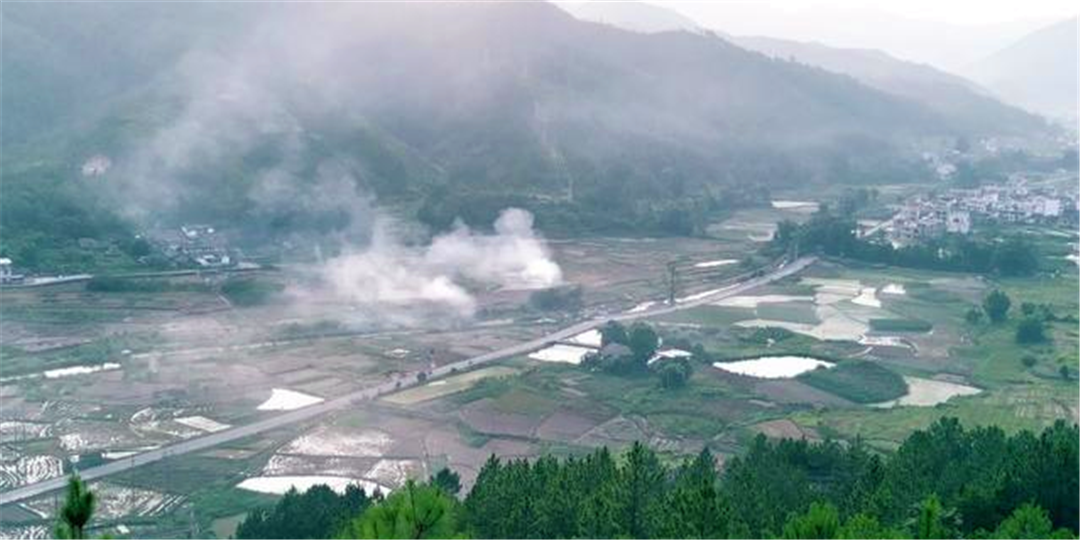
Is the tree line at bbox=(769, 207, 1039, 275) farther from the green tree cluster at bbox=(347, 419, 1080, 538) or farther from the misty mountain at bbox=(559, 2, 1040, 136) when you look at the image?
the misty mountain at bbox=(559, 2, 1040, 136)

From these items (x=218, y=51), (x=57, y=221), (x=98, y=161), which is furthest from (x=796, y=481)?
(x=218, y=51)

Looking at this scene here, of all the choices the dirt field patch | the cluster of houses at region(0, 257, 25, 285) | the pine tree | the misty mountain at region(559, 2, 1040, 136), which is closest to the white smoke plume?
the dirt field patch

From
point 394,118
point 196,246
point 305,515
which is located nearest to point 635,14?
point 394,118

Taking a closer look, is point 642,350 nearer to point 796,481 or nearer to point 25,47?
point 796,481

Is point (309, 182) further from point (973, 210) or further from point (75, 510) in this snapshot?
point (75, 510)

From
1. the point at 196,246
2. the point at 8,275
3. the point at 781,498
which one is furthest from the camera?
the point at 196,246

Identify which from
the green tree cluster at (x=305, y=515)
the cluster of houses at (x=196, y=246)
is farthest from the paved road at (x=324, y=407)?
the cluster of houses at (x=196, y=246)

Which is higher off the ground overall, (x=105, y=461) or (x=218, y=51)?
(x=218, y=51)
